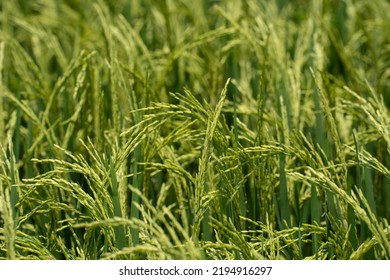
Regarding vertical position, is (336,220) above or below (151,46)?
below

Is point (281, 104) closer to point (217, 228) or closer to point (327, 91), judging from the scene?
point (327, 91)

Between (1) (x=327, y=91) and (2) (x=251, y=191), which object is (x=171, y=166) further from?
(1) (x=327, y=91)

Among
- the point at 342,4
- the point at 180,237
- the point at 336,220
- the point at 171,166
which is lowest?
the point at 180,237

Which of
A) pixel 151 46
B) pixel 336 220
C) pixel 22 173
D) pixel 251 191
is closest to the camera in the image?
pixel 336 220

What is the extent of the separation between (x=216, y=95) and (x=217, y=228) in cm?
61

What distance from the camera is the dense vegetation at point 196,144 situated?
4.45 feet

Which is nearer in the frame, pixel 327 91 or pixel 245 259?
pixel 245 259

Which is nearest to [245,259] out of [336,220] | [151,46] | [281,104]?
[336,220]

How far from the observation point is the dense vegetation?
1.36 meters

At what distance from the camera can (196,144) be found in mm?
1790

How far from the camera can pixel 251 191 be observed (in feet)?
5.34
